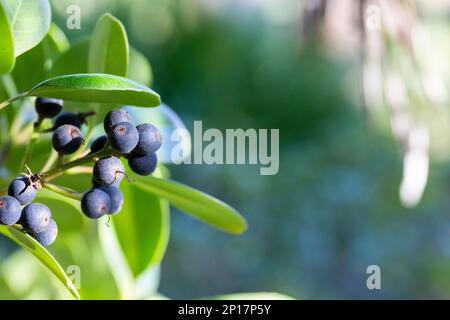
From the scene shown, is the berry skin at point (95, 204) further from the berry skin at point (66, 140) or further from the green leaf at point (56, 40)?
the green leaf at point (56, 40)

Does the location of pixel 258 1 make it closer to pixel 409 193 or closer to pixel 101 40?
pixel 409 193

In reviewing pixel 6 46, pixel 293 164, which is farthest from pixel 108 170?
pixel 293 164

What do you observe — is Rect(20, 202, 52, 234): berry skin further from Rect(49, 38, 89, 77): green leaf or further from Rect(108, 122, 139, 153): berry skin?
Rect(49, 38, 89, 77): green leaf

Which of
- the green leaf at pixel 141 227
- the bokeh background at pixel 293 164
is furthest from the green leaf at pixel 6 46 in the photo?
the bokeh background at pixel 293 164

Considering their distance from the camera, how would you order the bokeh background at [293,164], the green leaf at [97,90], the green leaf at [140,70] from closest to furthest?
1. the green leaf at [97,90]
2. the green leaf at [140,70]
3. the bokeh background at [293,164]

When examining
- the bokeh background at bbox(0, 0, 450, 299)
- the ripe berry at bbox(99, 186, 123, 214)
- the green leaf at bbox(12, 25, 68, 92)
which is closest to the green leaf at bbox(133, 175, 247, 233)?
the ripe berry at bbox(99, 186, 123, 214)

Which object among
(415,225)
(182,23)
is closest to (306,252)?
(415,225)
